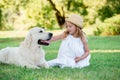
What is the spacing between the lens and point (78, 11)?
37125 mm

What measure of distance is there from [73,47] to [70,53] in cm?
17

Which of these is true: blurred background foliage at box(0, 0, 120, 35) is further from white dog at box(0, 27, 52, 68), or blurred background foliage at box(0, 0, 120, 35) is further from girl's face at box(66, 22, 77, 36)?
white dog at box(0, 27, 52, 68)

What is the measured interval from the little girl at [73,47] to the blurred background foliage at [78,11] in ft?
63.8

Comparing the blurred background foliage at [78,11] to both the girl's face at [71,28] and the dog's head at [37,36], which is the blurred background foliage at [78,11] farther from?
the dog's head at [37,36]

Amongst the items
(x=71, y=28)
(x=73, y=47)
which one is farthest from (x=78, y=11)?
(x=71, y=28)

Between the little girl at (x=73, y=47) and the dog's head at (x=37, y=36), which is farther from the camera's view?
the little girl at (x=73, y=47)

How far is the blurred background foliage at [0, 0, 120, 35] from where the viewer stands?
29.9 meters

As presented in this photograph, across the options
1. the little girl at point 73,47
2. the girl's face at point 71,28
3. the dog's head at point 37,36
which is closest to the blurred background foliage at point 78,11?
the little girl at point 73,47

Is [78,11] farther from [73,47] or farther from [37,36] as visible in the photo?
[37,36]

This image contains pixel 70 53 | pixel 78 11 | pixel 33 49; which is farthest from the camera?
pixel 78 11

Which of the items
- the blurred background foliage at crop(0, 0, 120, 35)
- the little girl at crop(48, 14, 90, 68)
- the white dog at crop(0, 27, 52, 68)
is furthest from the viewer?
the blurred background foliage at crop(0, 0, 120, 35)

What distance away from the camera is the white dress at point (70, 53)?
373 inches

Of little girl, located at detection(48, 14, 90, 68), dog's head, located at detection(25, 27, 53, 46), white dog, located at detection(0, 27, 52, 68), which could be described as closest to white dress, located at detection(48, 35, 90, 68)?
little girl, located at detection(48, 14, 90, 68)

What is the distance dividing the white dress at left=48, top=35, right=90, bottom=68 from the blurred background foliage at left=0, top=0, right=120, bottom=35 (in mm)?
19442
